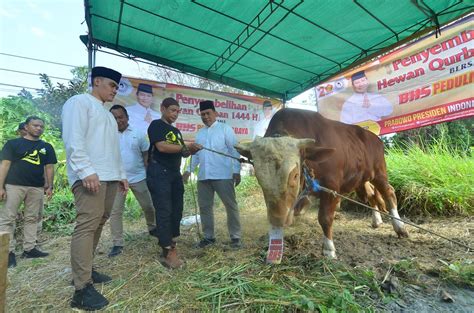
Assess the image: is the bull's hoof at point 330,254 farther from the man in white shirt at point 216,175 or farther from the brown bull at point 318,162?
the man in white shirt at point 216,175

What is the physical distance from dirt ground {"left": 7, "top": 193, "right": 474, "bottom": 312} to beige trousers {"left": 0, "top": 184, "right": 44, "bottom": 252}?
427mm

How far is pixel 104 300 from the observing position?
103 inches

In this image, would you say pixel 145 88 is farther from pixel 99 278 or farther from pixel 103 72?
pixel 99 278

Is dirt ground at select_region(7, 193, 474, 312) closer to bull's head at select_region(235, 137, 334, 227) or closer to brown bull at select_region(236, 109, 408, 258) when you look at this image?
brown bull at select_region(236, 109, 408, 258)

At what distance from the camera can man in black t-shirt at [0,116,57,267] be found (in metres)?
4.43

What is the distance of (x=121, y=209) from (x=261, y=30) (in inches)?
135

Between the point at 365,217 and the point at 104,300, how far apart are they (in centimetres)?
522

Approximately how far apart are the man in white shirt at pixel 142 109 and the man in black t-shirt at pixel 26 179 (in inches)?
58.7

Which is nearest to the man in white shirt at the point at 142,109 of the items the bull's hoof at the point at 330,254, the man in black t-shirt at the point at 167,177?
the man in black t-shirt at the point at 167,177

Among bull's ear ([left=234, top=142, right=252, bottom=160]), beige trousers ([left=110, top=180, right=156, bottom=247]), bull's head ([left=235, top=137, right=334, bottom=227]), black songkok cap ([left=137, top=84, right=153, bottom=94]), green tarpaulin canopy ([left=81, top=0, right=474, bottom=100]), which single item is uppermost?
green tarpaulin canopy ([left=81, top=0, right=474, bottom=100])

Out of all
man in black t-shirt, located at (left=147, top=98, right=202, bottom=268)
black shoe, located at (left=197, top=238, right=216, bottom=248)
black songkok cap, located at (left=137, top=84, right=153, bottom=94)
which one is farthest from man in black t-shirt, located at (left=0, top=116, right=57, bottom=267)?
black shoe, located at (left=197, top=238, right=216, bottom=248)

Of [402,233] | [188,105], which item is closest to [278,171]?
[402,233]

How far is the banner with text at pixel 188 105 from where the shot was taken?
566cm

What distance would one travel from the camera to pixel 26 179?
4.55 metres
